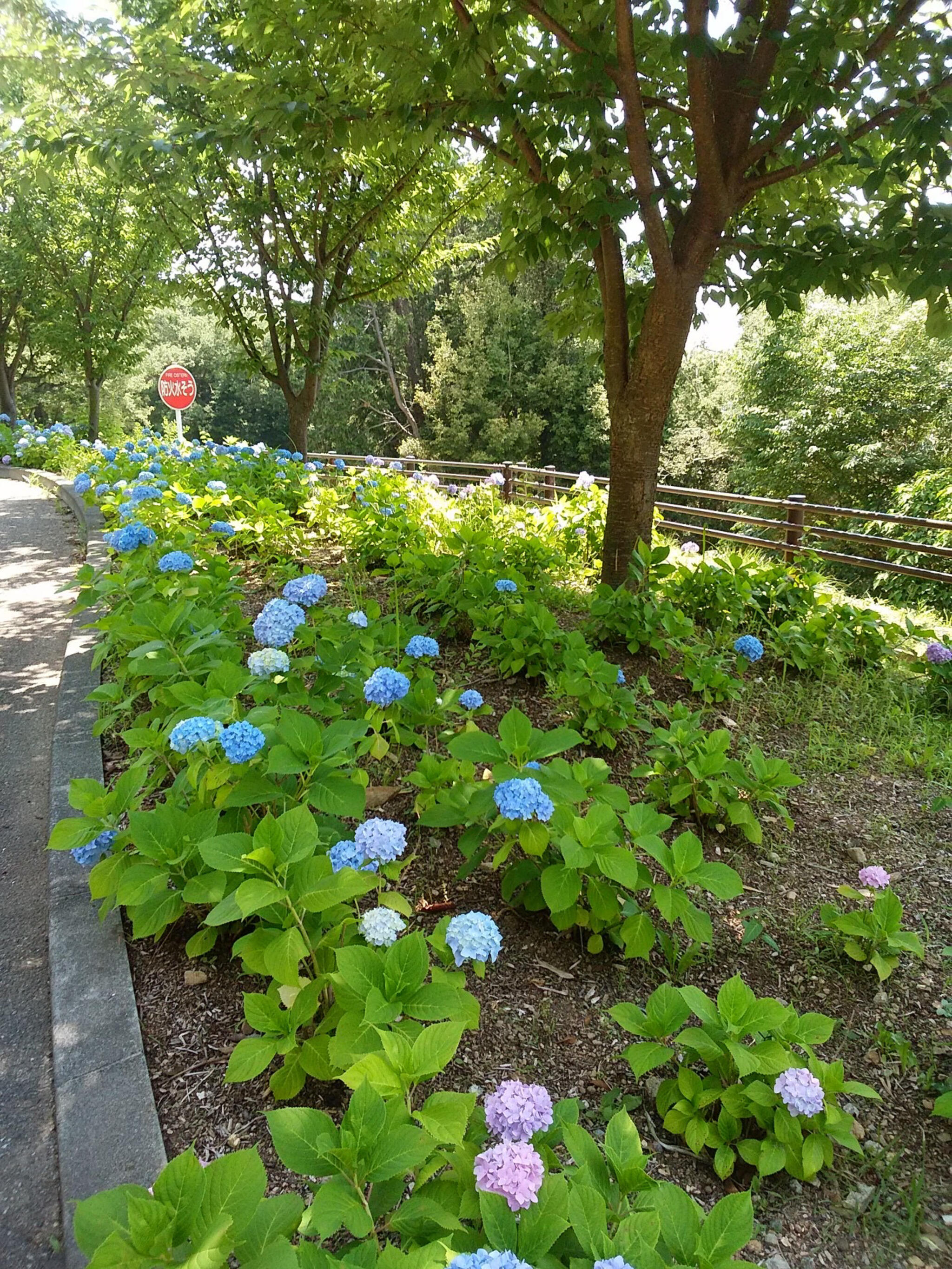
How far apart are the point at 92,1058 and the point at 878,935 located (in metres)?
1.96

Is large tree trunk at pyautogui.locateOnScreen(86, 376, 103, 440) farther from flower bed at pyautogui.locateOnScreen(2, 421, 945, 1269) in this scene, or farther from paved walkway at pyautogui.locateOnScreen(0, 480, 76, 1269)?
flower bed at pyautogui.locateOnScreen(2, 421, 945, 1269)

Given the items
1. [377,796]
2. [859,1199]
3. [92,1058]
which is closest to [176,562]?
[377,796]

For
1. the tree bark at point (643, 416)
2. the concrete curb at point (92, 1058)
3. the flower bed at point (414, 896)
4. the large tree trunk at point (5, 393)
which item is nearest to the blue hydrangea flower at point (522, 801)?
the flower bed at point (414, 896)

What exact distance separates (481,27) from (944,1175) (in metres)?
4.59

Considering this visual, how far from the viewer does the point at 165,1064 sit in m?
1.72

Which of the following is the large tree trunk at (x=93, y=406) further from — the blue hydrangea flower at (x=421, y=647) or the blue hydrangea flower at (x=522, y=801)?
the blue hydrangea flower at (x=522, y=801)

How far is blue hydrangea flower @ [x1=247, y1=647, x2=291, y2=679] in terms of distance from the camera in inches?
84.9

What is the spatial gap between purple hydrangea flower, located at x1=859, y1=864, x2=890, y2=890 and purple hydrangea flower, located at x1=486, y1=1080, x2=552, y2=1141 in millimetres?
1394

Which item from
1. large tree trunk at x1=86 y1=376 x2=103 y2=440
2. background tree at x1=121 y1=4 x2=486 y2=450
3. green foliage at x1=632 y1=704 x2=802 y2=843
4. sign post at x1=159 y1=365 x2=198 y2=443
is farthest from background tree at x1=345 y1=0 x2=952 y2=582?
large tree trunk at x1=86 y1=376 x2=103 y2=440

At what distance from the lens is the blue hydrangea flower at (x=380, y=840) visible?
1.58 metres

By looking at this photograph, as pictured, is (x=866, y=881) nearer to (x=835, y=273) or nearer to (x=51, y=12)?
(x=835, y=273)

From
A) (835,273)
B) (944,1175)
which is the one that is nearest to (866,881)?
(944,1175)

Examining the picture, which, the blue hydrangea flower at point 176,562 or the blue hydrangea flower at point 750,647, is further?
the blue hydrangea flower at point 750,647

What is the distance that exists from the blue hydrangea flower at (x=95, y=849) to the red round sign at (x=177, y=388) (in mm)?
8936
